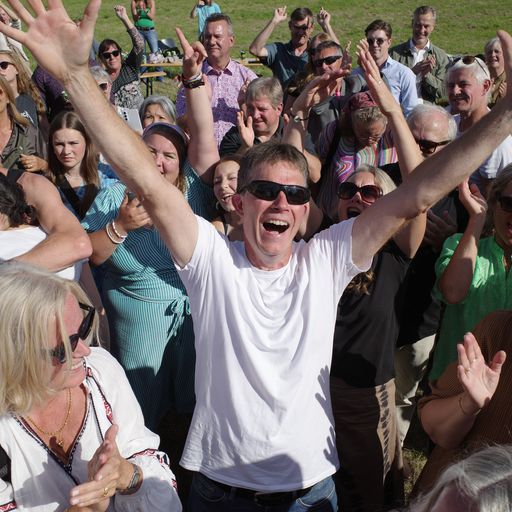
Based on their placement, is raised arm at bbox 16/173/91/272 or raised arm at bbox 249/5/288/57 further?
raised arm at bbox 249/5/288/57

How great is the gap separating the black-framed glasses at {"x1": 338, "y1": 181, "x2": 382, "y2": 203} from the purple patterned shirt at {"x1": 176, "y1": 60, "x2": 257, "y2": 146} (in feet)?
10.3

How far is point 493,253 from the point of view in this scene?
9.99 feet

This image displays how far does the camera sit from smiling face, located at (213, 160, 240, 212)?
3469mm

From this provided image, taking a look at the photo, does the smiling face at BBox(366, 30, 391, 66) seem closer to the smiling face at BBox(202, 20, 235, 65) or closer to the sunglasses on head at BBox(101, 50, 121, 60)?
the smiling face at BBox(202, 20, 235, 65)

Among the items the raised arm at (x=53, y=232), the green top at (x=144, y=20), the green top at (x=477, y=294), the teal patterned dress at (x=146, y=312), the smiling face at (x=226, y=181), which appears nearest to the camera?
the raised arm at (x=53, y=232)

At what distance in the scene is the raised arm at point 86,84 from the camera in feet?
6.10

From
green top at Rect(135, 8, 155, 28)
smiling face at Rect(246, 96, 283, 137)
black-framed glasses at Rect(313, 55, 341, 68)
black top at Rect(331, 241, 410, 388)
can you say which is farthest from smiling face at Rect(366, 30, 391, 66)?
green top at Rect(135, 8, 155, 28)

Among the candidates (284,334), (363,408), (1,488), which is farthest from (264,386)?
(363,408)

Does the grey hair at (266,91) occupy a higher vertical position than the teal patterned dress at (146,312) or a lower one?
higher

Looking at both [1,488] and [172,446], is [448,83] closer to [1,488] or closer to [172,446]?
[172,446]

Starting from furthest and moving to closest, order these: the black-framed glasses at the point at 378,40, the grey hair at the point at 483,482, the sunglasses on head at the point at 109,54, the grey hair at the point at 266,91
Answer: the black-framed glasses at the point at 378,40 → the sunglasses on head at the point at 109,54 → the grey hair at the point at 266,91 → the grey hair at the point at 483,482

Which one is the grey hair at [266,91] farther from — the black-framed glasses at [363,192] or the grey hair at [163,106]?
the black-framed glasses at [363,192]

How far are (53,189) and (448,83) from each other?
3373 mm

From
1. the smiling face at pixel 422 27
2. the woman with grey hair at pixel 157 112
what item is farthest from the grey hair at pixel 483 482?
the smiling face at pixel 422 27
